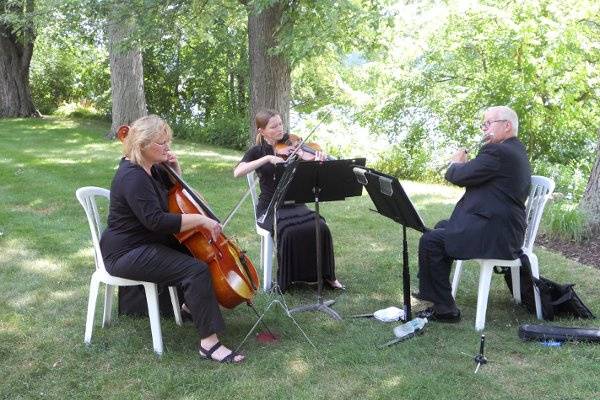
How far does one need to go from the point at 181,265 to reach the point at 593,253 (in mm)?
4037

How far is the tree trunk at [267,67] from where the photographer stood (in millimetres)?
9117

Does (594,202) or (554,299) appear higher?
(594,202)

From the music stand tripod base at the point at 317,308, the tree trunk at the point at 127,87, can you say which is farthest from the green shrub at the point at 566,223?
the tree trunk at the point at 127,87

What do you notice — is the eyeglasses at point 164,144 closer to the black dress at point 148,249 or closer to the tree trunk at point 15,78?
the black dress at point 148,249

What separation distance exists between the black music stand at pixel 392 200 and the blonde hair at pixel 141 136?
1255mm

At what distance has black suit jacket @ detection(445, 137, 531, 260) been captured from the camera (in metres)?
4.16

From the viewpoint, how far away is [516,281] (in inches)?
181

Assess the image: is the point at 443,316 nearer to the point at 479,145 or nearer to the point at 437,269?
the point at 437,269

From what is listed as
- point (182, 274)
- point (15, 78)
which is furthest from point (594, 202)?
point (15, 78)

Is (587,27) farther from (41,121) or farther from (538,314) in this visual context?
(41,121)

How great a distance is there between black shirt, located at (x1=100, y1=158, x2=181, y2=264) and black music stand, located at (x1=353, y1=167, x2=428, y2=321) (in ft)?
3.98

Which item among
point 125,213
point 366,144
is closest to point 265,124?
point 125,213

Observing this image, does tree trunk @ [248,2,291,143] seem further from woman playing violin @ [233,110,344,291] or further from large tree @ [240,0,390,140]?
woman playing violin @ [233,110,344,291]

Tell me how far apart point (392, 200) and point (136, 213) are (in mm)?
1541
